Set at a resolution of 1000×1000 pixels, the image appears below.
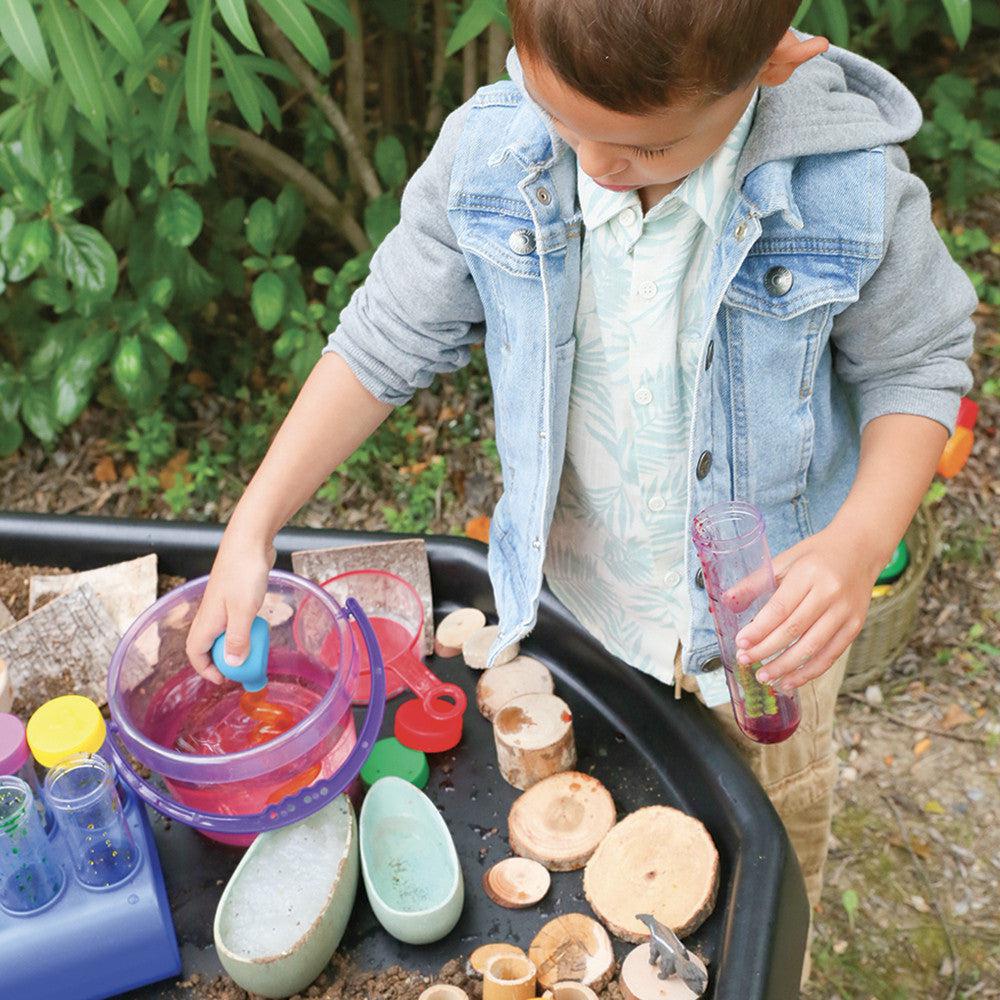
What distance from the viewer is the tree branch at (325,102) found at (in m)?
2.00

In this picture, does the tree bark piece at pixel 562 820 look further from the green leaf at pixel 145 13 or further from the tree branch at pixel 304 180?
the tree branch at pixel 304 180

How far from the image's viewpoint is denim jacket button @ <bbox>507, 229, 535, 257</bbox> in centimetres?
100

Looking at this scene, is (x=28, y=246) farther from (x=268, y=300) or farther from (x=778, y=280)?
(x=778, y=280)

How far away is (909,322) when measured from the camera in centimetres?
98

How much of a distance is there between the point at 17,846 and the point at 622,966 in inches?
19.8

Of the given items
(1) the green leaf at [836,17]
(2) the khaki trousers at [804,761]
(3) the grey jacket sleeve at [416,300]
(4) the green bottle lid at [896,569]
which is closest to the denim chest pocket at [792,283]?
(3) the grey jacket sleeve at [416,300]

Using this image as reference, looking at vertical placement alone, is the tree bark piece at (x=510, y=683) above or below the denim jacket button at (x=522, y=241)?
below

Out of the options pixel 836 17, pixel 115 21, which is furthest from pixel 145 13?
pixel 836 17

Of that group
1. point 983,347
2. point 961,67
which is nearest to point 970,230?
point 983,347

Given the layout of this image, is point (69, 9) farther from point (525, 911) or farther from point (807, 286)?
point (525, 911)

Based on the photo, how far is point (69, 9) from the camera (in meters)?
1.43

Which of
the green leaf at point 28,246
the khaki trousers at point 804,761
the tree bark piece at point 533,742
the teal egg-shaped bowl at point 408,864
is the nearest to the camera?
the teal egg-shaped bowl at point 408,864

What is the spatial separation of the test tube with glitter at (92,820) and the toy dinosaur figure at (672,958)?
444 millimetres

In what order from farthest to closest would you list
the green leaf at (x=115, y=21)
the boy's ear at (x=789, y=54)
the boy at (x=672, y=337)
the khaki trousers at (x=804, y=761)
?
the green leaf at (x=115, y=21) < the khaki trousers at (x=804, y=761) < the boy at (x=672, y=337) < the boy's ear at (x=789, y=54)
